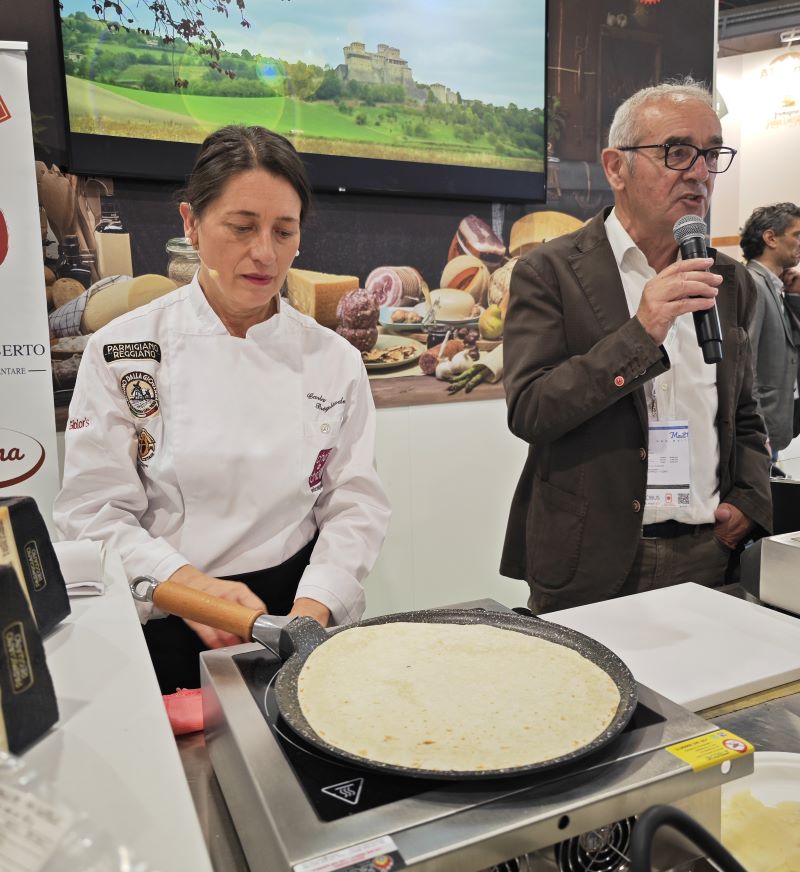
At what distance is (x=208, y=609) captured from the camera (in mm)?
998

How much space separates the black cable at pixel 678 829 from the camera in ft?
1.71

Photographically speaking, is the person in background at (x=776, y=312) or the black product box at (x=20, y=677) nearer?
the black product box at (x=20, y=677)

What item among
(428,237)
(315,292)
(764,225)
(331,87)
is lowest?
(315,292)

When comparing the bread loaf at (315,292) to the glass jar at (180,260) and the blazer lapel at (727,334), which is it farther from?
the blazer lapel at (727,334)

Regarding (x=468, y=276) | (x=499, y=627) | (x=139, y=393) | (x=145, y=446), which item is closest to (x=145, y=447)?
(x=145, y=446)

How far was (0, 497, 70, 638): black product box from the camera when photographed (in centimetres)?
67

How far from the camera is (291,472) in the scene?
5.26ft

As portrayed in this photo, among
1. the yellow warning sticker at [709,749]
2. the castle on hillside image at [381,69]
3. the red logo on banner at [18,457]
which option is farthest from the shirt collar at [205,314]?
the castle on hillside image at [381,69]

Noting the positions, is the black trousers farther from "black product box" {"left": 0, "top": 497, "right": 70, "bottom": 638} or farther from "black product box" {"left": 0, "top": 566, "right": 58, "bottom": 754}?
"black product box" {"left": 0, "top": 566, "right": 58, "bottom": 754}

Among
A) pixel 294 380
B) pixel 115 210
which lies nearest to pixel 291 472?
pixel 294 380

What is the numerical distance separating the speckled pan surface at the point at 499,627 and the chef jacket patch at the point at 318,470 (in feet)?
2.24

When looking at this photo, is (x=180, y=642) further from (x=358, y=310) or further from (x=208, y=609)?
(x=358, y=310)

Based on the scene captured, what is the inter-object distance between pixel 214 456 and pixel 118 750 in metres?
1.03

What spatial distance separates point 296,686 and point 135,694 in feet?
0.64
